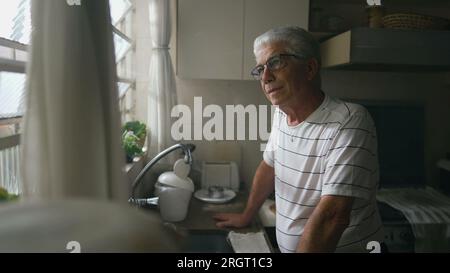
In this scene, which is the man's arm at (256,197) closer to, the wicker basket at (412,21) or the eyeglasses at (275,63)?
the eyeglasses at (275,63)

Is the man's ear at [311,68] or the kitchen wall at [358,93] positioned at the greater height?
the man's ear at [311,68]

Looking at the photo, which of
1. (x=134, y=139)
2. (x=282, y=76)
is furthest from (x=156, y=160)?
(x=282, y=76)

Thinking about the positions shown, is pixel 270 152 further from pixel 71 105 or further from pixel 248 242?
pixel 71 105

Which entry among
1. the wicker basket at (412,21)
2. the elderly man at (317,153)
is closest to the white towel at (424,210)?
the elderly man at (317,153)

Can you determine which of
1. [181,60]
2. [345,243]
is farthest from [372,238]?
[181,60]

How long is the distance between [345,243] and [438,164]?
318 millimetres

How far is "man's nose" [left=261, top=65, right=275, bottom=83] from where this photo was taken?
51 centimetres

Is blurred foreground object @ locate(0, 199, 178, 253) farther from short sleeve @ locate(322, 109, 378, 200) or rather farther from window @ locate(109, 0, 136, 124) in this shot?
short sleeve @ locate(322, 109, 378, 200)

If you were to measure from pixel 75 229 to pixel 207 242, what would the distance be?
0.29 metres

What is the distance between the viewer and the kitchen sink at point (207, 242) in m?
0.47

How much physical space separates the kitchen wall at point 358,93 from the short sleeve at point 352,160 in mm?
91

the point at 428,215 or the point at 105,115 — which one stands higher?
the point at 105,115
